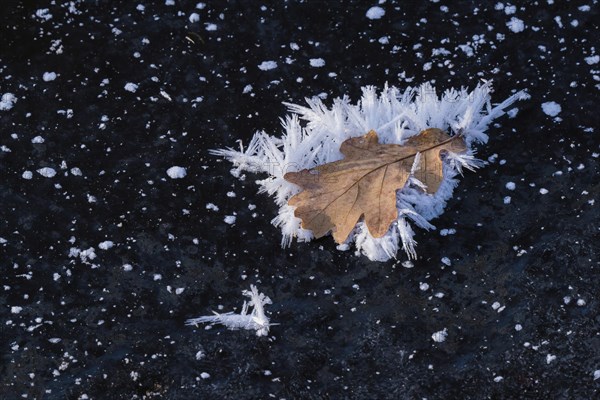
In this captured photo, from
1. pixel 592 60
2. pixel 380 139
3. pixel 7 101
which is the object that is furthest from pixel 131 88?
pixel 592 60

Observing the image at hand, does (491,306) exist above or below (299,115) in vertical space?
below

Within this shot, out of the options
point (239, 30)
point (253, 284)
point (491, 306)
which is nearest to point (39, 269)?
point (253, 284)

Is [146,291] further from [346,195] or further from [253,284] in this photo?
[346,195]

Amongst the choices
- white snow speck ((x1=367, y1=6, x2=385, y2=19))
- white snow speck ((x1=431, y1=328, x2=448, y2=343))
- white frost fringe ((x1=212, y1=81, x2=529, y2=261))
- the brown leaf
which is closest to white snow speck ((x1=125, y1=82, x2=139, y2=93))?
white frost fringe ((x1=212, y1=81, x2=529, y2=261))

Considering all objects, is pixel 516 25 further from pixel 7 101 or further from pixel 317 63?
pixel 7 101

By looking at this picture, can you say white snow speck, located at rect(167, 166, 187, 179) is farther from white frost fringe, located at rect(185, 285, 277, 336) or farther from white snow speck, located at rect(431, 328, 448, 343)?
white snow speck, located at rect(431, 328, 448, 343)

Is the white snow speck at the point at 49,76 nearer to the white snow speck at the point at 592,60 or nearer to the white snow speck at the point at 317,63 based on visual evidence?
the white snow speck at the point at 317,63

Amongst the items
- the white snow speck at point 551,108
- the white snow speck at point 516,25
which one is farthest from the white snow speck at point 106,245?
the white snow speck at point 516,25
